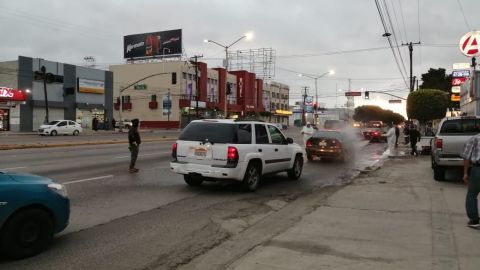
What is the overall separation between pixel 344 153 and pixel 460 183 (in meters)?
7.30

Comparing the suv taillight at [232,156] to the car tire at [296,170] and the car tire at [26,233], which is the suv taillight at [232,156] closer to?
the car tire at [296,170]

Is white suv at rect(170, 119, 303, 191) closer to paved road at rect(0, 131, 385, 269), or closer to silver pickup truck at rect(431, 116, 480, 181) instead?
paved road at rect(0, 131, 385, 269)

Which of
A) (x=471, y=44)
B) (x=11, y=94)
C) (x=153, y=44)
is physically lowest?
(x=11, y=94)

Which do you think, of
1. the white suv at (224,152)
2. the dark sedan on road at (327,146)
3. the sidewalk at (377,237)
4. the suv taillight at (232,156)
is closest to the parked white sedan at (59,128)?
the dark sedan on road at (327,146)

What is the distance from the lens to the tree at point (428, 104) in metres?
37.3

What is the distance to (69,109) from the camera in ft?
185

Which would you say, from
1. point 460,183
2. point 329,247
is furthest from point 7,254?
point 460,183

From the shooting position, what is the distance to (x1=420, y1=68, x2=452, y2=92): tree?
6767 centimetres

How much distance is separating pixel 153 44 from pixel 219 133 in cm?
7680

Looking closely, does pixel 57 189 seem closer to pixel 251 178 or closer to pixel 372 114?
pixel 251 178

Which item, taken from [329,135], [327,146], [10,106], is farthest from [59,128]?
[327,146]

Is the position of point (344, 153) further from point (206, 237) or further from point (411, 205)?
point (206, 237)

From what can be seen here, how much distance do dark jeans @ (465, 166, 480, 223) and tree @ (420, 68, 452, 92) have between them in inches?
2556

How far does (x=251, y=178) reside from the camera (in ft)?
36.8
